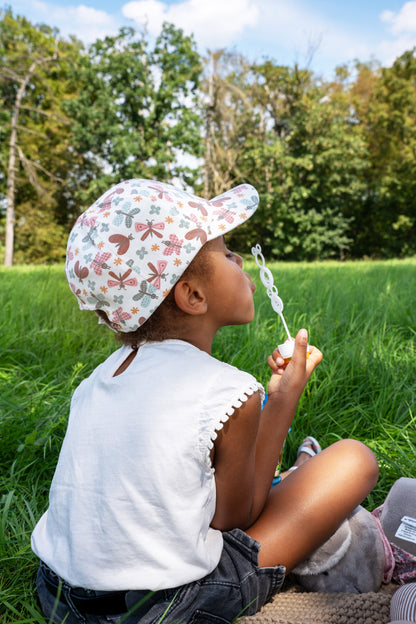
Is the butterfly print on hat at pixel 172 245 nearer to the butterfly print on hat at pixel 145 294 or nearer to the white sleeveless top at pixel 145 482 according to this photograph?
the butterfly print on hat at pixel 145 294

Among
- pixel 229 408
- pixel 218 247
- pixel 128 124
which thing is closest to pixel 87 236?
pixel 218 247

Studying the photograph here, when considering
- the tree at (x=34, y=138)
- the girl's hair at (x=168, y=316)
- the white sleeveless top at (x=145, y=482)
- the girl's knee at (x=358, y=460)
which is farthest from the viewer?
the tree at (x=34, y=138)

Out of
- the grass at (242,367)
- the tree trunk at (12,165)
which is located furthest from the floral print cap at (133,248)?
the tree trunk at (12,165)

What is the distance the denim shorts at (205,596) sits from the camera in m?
1.01

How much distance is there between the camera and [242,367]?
2521 mm

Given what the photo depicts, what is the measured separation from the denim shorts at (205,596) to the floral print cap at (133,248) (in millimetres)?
566

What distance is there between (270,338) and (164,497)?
1.93 metres

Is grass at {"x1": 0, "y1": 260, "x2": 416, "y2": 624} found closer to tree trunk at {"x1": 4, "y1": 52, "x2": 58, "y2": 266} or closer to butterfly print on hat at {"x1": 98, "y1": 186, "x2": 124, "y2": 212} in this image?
butterfly print on hat at {"x1": 98, "y1": 186, "x2": 124, "y2": 212}

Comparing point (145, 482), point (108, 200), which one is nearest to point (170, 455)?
point (145, 482)

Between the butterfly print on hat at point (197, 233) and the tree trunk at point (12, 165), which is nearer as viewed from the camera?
the butterfly print on hat at point (197, 233)

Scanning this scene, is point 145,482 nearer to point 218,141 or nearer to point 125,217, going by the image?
point 125,217

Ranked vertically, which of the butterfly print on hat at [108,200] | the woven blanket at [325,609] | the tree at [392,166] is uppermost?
the tree at [392,166]

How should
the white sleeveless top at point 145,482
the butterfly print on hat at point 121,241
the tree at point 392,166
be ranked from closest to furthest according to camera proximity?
the white sleeveless top at point 145,482
the butterfly print on hat at point 121,241
the tree at point 392,166

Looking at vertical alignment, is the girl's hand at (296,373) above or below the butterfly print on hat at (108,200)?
below
